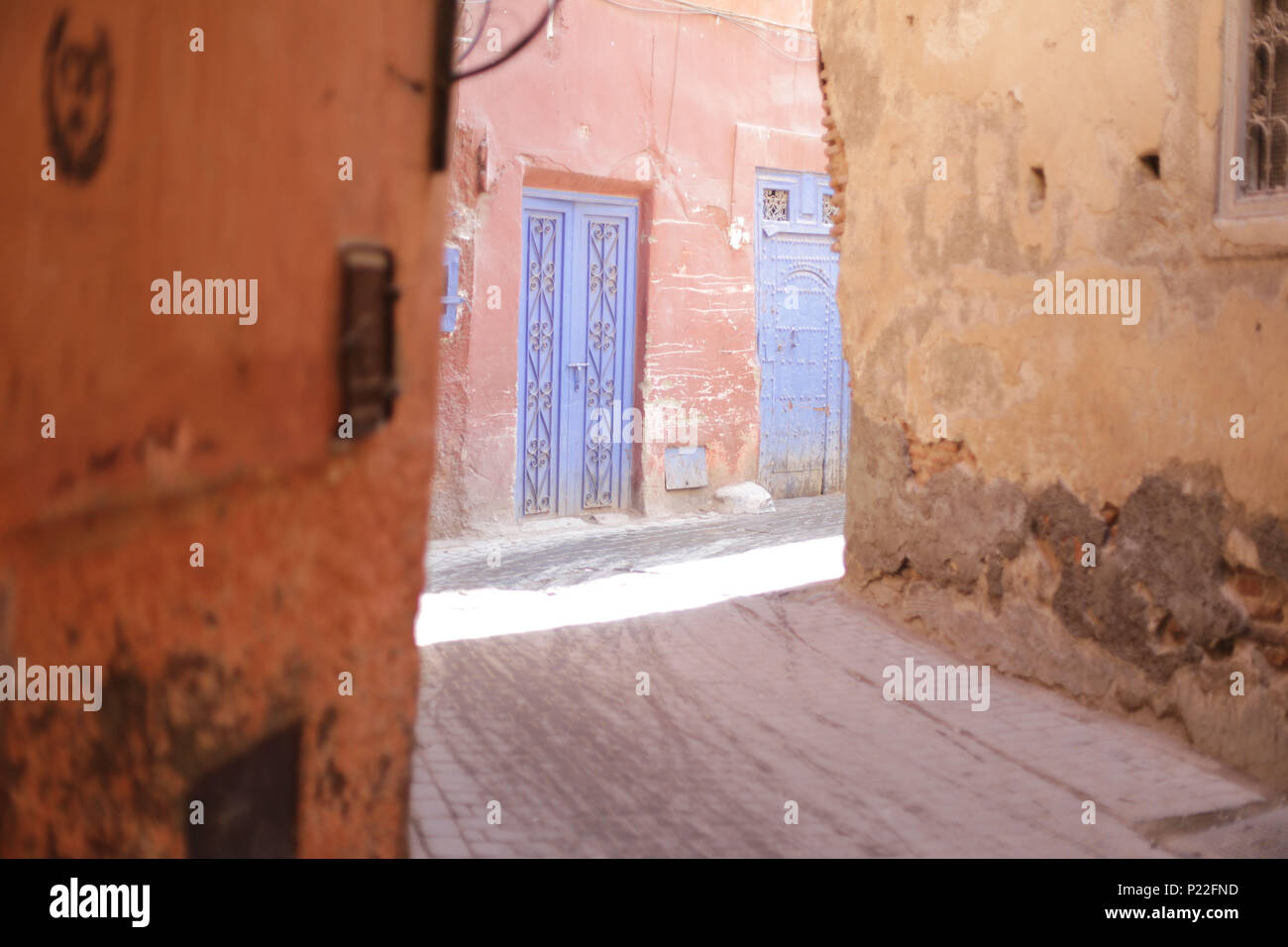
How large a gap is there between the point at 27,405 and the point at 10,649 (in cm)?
38

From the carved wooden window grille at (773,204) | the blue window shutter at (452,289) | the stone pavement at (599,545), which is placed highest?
the carved wooden window grille at (773,204)

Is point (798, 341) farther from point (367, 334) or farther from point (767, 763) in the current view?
point (367, 334)

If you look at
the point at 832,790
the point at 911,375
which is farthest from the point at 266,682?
the point at 911,375

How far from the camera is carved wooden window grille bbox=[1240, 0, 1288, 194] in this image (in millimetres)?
4352

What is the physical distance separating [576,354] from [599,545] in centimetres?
181

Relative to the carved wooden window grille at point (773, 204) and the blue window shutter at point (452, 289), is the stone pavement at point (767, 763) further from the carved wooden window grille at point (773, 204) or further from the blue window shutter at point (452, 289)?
the carved wooden window grille at point (773, 204)

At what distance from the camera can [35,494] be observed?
1929mm

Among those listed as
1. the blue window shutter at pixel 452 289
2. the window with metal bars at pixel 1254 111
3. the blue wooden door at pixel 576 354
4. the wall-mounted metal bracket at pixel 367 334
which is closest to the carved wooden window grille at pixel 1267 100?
the window with metal bars at pixel 1254 111

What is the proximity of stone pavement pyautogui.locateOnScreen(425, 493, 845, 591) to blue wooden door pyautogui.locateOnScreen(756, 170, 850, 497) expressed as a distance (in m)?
0.78

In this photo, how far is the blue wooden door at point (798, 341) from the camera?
11.6m

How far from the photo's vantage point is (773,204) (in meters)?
11.6

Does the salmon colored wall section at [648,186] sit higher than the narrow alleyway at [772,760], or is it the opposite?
the salmon colored wall section at [648,186]

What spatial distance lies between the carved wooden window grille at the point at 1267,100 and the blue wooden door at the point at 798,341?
23.4 feet

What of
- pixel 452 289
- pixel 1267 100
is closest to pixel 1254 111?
pixel 1267 100
